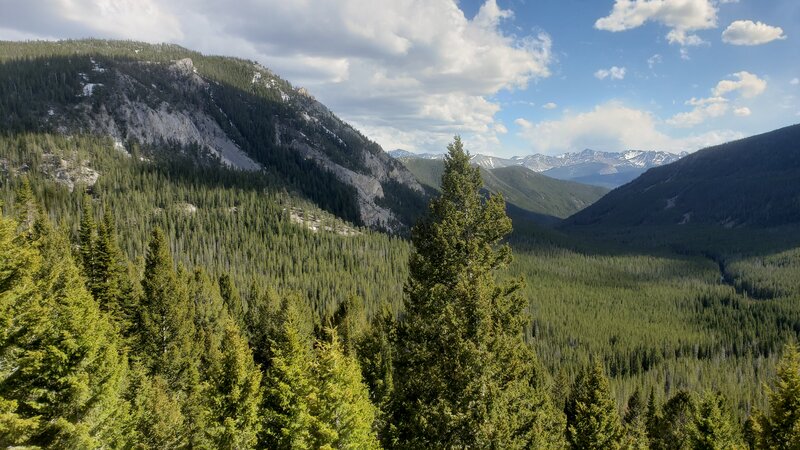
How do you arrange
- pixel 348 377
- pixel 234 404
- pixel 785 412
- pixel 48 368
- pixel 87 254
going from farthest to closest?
pixel 87 254, pixel 234 404, pixel 348 377, pixel 48 368, pixel 785 412

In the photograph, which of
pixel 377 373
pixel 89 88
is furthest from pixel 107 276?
pixel 89 88

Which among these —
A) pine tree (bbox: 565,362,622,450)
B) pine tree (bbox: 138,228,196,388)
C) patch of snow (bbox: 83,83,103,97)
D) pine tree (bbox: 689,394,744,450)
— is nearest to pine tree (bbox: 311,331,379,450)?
pine tree (bbox: 565,362,622,450)

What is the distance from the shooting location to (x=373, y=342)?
41.4 meters

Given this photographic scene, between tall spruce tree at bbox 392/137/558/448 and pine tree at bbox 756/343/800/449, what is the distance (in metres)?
9.19

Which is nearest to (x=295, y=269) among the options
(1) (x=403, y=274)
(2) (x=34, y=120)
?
(1) (x=403, y=274)

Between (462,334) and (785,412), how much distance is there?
13784 mm

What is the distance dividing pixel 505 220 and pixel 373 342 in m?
26.9

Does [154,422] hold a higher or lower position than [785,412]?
lower

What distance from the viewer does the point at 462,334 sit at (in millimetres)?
15164

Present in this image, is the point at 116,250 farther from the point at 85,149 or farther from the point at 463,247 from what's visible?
the point at 85,149

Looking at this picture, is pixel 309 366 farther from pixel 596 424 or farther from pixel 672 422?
pixel 672 422

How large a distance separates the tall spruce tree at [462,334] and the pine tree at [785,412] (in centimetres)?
919

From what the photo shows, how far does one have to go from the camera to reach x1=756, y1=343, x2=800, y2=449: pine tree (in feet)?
56.1

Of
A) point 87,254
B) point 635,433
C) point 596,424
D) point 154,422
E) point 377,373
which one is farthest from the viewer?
point 635,433
